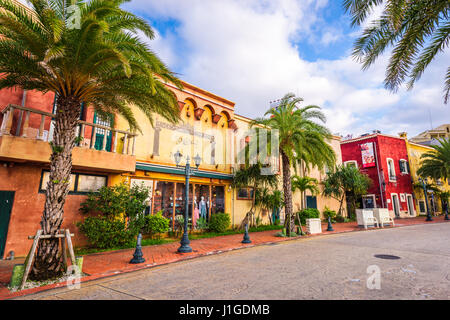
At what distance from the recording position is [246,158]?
51.1 feet

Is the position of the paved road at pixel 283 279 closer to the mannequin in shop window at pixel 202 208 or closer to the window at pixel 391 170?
the mannequin in shop window at pixel 202 208

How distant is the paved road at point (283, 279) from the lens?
4594 millimetres

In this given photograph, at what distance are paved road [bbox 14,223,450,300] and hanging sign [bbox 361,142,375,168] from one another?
23.0 meters

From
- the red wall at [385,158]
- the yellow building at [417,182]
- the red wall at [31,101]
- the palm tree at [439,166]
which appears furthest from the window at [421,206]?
the red wall at [31,101]

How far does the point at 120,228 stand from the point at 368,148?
→ 2971 centimetres

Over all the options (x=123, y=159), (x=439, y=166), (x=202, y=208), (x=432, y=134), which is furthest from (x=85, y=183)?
(x=432, y=134)

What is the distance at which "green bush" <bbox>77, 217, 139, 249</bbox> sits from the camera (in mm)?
9383

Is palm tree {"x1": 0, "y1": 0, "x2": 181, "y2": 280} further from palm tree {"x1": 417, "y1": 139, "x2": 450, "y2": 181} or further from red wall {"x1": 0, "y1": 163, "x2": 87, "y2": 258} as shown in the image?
palm tree {"x1": 417, "y1": 139, "x2": 450, "y2": 181}

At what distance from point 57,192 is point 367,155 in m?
32.0

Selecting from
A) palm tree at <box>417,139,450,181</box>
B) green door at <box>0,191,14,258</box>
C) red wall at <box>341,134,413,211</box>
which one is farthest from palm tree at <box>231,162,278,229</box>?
palm tree at <box>417,139,450,181</box>

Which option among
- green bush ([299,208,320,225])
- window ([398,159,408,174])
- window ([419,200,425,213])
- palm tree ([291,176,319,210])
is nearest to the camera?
green bush ([299,208,320,225])

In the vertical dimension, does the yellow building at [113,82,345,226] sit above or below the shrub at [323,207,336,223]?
above

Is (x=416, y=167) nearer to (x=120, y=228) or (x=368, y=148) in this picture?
(x=368, y=148)
